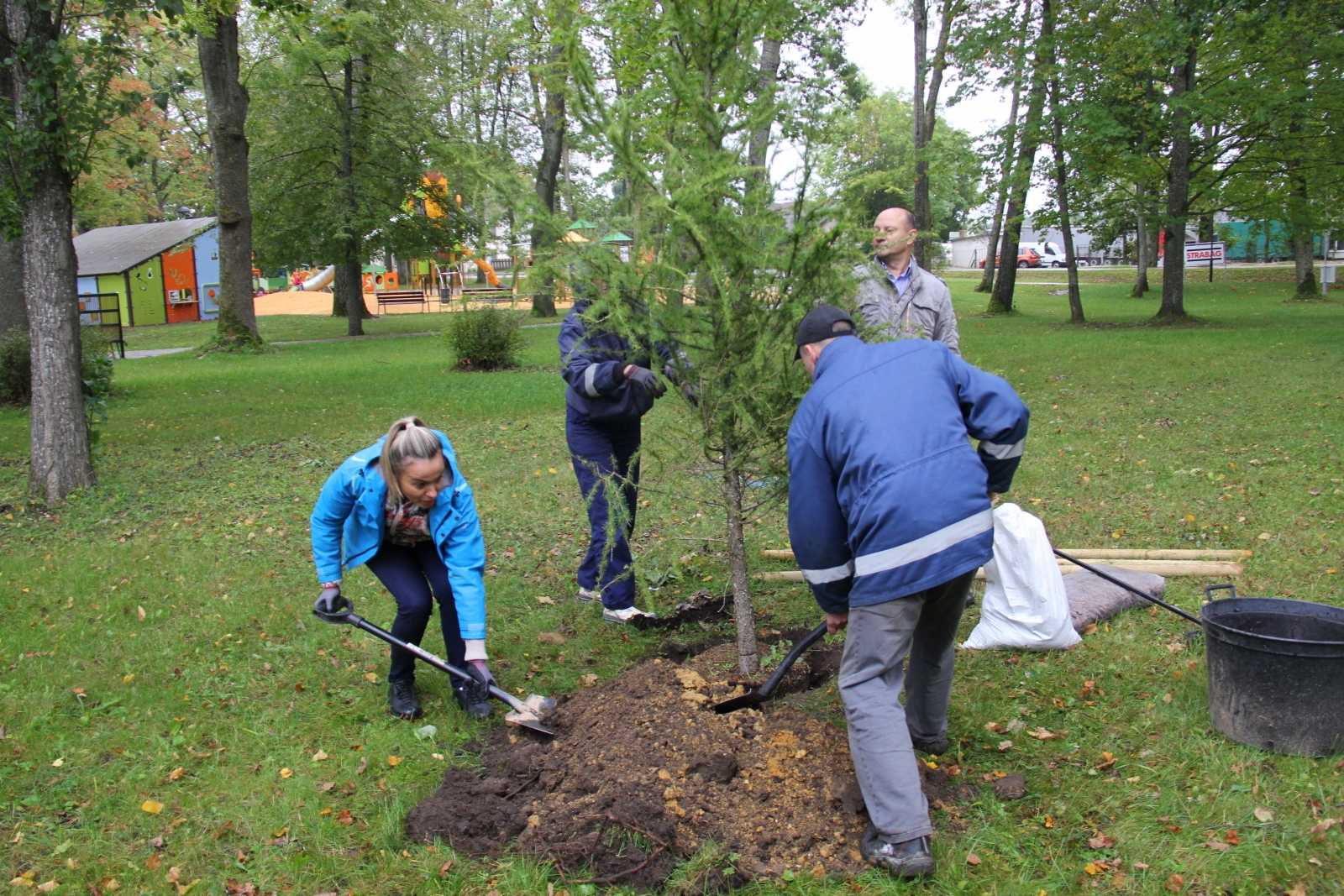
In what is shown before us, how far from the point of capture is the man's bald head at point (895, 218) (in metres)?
4.54

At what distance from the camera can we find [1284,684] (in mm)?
3221

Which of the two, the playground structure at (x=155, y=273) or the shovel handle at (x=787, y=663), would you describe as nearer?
the shovel handle at (x=787, y=663)

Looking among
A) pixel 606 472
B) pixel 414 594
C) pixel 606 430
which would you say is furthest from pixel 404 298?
pixel 414 594

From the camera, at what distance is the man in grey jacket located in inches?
176

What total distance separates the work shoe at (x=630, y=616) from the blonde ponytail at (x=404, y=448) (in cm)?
180

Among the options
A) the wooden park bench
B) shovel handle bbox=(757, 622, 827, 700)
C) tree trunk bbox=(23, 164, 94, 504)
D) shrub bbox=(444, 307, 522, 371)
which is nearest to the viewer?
shovel handle bbox=(757, 622, 827, 700)

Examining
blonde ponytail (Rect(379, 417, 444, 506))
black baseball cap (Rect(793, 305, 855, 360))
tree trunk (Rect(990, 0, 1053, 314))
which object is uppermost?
tree trunk (Rect(990, 0, 1053, 314))

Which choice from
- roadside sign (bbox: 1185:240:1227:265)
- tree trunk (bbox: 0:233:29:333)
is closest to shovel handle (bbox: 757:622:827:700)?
tree trunk (bbox: 0:233:29:333)

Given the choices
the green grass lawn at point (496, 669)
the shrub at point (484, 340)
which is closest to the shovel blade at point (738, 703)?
the green grass lawn at point (496, 669)

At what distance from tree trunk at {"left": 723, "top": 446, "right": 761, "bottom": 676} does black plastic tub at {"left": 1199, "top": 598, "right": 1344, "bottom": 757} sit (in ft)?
5.80

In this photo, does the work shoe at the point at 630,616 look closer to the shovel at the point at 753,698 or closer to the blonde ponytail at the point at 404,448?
the shovel at the point at 753,698

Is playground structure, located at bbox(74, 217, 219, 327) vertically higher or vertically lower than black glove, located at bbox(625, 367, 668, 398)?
higher

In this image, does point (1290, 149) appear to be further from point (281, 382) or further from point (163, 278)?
point (163, 278)

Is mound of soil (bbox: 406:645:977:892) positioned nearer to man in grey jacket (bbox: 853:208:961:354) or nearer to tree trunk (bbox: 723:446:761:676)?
tree trunk (bbox: 723:446:761:676)
